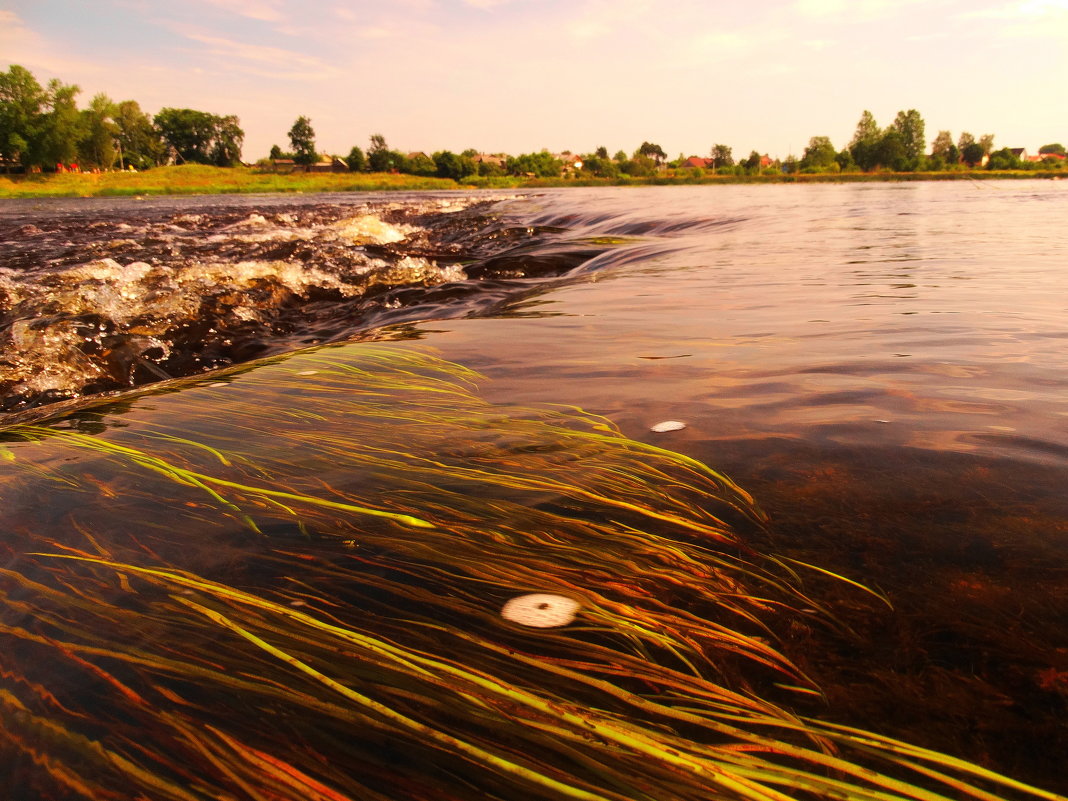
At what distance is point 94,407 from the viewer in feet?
8.49

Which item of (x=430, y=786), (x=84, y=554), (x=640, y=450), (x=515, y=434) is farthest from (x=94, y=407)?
(x=430, y=786)

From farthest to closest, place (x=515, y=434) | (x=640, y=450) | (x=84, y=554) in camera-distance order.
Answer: (x=515, y=434), (x=640, y=450), (x=84, y=554)

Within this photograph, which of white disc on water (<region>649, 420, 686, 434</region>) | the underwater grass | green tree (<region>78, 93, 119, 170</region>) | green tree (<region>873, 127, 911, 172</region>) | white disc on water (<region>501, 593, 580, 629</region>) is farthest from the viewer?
green tree (<region>873, 127, 911, 172</region>)

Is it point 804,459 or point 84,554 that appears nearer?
point 84,554

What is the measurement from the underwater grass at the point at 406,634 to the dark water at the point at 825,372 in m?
0.14

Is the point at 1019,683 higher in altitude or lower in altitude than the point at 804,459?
lower

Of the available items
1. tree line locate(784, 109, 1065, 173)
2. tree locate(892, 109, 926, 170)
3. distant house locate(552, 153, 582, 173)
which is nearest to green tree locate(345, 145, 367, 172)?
distant house locate(552, 153, 582, 173)

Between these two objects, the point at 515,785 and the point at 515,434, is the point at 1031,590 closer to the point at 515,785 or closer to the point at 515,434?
the point at 515,785

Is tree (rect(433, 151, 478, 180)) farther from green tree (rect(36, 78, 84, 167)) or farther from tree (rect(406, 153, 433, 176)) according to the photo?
green tree (rect(36, 78, 84, 167))

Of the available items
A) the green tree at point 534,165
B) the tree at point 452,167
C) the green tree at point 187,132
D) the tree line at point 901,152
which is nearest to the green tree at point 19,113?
the green tree at point 187,132

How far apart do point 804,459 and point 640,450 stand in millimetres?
490

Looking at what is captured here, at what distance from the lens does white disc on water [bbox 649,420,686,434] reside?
80.4 inches

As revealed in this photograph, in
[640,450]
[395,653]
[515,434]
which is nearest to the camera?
[395,653]

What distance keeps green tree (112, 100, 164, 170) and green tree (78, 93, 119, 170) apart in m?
20.6
